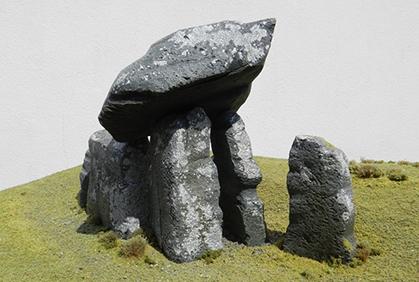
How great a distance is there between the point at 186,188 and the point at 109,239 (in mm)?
2123

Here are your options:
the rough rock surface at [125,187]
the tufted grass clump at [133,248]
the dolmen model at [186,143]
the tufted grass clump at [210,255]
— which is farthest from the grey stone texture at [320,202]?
the rough rock surface at [125,187]

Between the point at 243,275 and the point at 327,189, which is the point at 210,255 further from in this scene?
the point at 327,189

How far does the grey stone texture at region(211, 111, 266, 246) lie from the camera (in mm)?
7156

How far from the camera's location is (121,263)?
655 cm

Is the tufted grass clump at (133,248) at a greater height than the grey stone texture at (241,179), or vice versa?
the grey stone texture at (241,179)

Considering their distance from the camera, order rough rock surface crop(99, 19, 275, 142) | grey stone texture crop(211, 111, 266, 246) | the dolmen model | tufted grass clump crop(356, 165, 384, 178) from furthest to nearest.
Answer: tufted grass clump crop(356, 165, 384, 178) → grey stone texture crop(211, 111, 266, 246) → the dolmen model → rough rock surface crop(99, 19, 275, 142)

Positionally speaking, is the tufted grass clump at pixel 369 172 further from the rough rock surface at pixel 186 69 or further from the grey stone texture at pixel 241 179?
the rough rock surface at pixel 186 69

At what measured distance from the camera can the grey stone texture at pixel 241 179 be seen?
7156 mm

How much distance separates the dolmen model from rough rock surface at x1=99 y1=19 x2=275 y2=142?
2cm

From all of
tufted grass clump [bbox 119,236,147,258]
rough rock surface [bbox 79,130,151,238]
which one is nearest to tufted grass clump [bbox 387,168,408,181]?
rough rock surface [bbox 79,130,151,238]

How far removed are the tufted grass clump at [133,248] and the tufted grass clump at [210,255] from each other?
1.12m

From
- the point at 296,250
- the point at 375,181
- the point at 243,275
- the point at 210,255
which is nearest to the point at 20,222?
the point at 210,255

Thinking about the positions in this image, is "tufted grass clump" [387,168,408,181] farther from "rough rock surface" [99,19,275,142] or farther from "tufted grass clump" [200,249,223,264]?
"tufted grass clump" [200,249,223,264]

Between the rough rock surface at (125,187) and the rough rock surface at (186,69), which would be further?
the rough rock surface at (125,187)
